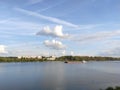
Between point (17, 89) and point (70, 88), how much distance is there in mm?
12457

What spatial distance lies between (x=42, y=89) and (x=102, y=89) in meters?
13.6

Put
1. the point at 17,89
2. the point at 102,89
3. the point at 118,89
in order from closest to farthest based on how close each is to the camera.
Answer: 1. the point at 118,89
2. the point at 102,89
3. the point at 17,89

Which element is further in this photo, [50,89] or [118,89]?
[50,89]

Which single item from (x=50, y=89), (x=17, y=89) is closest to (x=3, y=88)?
(x=17, y=89)

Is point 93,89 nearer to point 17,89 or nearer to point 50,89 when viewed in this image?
point 50,89

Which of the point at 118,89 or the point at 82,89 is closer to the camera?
the point at 118,89

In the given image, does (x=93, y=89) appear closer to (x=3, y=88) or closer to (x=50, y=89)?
(x=50, y=89)

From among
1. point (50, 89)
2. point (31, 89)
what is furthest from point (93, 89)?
point (31, 89)

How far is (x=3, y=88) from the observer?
2156 inches

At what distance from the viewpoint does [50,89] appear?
51125 millimetres

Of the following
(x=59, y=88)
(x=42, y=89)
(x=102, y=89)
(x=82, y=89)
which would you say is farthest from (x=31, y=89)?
(x=102, y=89)

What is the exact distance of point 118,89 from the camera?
4309 centimetres

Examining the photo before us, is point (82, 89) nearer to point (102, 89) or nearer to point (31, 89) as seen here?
point (102, 89)

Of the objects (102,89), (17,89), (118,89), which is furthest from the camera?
(17,89)
